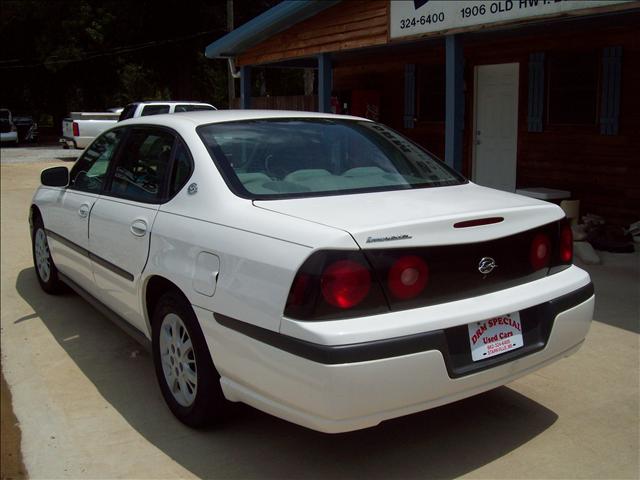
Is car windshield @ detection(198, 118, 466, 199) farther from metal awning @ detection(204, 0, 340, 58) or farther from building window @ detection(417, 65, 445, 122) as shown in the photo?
building window @ detection(417, 65, 445, 122)

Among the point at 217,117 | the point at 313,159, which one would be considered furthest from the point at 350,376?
the point at 217,117

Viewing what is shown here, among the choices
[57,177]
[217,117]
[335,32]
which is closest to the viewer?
[217,117]

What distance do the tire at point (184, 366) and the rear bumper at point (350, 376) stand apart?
171 mm

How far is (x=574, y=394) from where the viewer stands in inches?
155

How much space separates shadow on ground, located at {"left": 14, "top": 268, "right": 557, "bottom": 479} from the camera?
3.17m

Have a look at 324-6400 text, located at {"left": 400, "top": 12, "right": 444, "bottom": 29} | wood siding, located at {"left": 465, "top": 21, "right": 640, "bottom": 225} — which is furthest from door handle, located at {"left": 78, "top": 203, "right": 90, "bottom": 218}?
wood siding, located at {"left": 465, "top": 21, "right": 640, "bottom": 225}

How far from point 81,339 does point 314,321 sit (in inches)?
115

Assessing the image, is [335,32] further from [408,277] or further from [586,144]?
[408,277]

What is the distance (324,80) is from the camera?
425 inches

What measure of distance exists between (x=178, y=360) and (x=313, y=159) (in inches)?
50.3

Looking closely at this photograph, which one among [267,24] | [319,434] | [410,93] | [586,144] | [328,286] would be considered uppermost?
[267,24]

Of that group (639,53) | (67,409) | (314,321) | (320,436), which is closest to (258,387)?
(314,321)

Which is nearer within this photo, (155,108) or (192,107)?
(192,107)

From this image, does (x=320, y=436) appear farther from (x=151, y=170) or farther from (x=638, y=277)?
(x=638, y=277)
